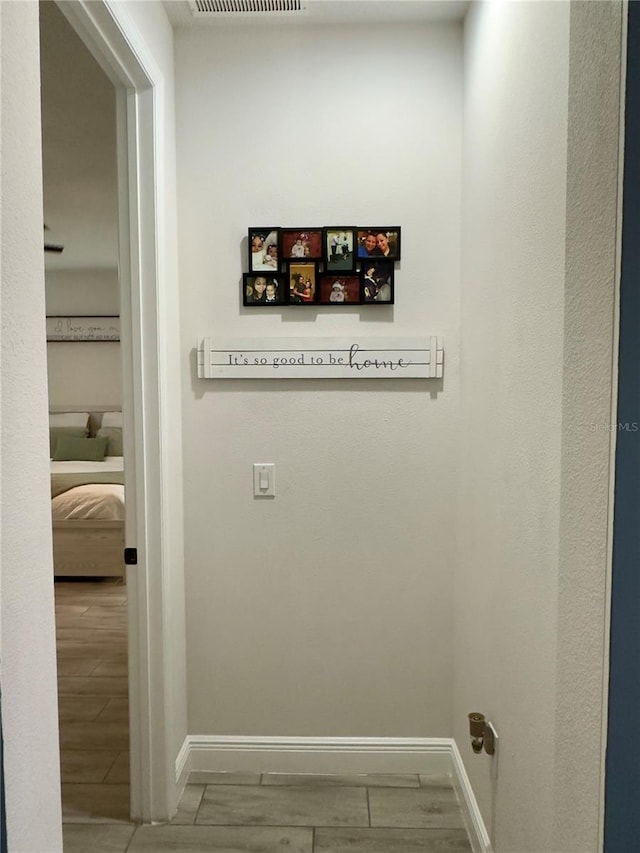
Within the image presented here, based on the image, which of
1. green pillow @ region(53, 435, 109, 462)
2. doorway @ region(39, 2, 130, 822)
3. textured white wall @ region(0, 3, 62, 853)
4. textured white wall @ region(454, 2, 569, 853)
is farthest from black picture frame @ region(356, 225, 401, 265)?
green pillow @ region(53, 435, 109, 462)

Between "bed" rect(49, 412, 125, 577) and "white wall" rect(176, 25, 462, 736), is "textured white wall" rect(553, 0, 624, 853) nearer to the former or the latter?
"white wall" rect(176, 25, 462, 736)

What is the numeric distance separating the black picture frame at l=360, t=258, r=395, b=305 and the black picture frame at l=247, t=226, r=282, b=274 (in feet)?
0.99

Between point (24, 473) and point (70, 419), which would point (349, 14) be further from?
point (70, 419)

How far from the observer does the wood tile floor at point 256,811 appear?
2027mm

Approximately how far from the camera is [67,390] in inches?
281

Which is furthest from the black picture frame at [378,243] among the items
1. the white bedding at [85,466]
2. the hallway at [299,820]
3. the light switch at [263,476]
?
the white bedding at [85,466]

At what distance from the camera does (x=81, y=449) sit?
254 inches

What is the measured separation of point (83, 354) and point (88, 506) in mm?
2868

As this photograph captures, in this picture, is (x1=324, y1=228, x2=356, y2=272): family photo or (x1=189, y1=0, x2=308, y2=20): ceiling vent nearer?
(x1=189, y1=0, x2=308, y2=20): ceiling vent

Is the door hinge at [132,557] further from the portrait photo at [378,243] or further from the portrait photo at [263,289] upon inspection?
the portrait photo at [378,243]

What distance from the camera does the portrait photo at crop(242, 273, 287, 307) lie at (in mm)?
2281

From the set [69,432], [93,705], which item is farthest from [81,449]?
[93,705]

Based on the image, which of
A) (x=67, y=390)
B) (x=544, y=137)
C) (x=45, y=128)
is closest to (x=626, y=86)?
(x=544, y=137)

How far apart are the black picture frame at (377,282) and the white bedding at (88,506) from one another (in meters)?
3.17
